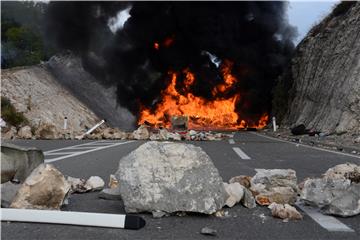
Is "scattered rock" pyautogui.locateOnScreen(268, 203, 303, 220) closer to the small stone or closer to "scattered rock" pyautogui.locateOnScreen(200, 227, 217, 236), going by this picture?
"scattered rock" pyautogui.locateOnScreen(200, 227, 217, 236)

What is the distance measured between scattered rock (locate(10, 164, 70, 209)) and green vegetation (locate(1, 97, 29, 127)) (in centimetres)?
1873

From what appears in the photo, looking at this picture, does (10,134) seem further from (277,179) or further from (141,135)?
(277,179)

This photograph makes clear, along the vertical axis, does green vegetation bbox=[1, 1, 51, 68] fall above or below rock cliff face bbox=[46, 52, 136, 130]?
above

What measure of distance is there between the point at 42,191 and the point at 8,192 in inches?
17.0

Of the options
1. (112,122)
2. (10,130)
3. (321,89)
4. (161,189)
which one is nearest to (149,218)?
(161,189)

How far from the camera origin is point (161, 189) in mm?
4684

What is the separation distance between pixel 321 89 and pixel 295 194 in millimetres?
23551

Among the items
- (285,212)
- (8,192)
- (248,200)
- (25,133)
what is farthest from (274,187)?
(25,133)

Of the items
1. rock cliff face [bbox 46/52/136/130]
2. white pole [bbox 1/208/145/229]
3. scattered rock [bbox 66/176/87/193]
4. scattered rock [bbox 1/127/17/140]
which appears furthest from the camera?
rock cliff face [bbox 46/52/136/130]

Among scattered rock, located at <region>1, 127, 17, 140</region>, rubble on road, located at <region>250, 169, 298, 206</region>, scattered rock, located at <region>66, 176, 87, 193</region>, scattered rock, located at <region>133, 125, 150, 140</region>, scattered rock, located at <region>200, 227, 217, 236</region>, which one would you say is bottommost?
scattered rock, located at <region>1, 127, 17, 140</region>

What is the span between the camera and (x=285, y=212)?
4.72 meters

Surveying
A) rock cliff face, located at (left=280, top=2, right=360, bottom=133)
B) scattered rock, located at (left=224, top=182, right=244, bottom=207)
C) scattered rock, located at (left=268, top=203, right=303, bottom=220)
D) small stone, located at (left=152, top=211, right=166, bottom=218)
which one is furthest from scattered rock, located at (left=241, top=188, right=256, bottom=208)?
rock cliff face, located at (left=280, top=2, right=360, bottom=133)

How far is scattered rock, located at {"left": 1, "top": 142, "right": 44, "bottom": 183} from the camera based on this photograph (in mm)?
5402

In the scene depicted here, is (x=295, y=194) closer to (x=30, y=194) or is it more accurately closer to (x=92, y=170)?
(x=30, y=194)
